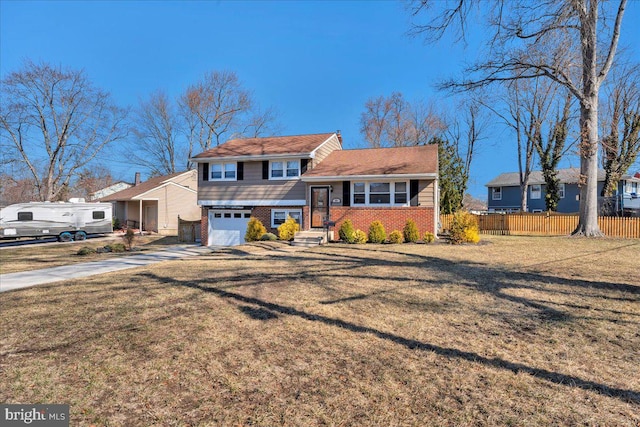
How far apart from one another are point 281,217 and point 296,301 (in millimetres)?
12690

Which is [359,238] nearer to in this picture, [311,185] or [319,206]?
[319,206]

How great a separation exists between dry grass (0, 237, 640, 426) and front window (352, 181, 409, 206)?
9.12m

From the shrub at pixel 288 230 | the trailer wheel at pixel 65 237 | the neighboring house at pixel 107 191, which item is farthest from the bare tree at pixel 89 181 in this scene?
the shrub at pixel 288 230

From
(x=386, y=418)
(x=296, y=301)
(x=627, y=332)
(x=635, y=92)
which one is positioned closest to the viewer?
(x=386, y=418)

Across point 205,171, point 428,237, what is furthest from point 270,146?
point 428,237

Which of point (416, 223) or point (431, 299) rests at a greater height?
point (416, 223)

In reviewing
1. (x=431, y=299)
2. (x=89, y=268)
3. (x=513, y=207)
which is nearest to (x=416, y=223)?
(x=431, y=299)

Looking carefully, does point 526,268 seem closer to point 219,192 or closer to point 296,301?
point 296,301

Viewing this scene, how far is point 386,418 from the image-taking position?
8.34ft

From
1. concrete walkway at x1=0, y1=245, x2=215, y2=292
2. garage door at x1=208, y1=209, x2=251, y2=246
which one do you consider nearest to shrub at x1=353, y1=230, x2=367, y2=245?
garage door at x1=208, y1=209, x2=251, y2=246

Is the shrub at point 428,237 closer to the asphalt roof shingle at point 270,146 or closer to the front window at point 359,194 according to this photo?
the front window at point 359,194

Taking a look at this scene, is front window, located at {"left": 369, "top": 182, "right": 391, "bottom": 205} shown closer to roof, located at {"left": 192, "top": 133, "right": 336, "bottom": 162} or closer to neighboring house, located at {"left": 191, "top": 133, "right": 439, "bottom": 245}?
neighboring house, located at {"left": 191, "top": 133, "right": 439, "bottom": 245}

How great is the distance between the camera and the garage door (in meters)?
19.0

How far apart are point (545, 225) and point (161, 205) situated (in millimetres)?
27117
